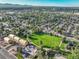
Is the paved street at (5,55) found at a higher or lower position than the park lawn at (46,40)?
higher

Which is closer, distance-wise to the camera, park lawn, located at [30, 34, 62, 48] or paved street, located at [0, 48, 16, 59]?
paved street, located at [0, 48, 16, 59]

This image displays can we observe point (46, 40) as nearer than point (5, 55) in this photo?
No

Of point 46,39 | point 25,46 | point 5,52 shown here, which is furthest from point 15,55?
point 46,39

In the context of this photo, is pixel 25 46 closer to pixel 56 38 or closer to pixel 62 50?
pixel 62 50

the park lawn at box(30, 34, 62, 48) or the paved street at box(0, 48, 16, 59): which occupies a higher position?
the paved street at box(0, 48, 16, 59)

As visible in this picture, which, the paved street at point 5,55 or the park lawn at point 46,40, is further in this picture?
the park lawn at point 46,40

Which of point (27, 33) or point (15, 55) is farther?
point (27, 33)

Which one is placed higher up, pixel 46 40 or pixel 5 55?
pixel 5 55

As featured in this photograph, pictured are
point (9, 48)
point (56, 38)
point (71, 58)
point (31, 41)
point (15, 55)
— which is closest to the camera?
point (71, 58)
